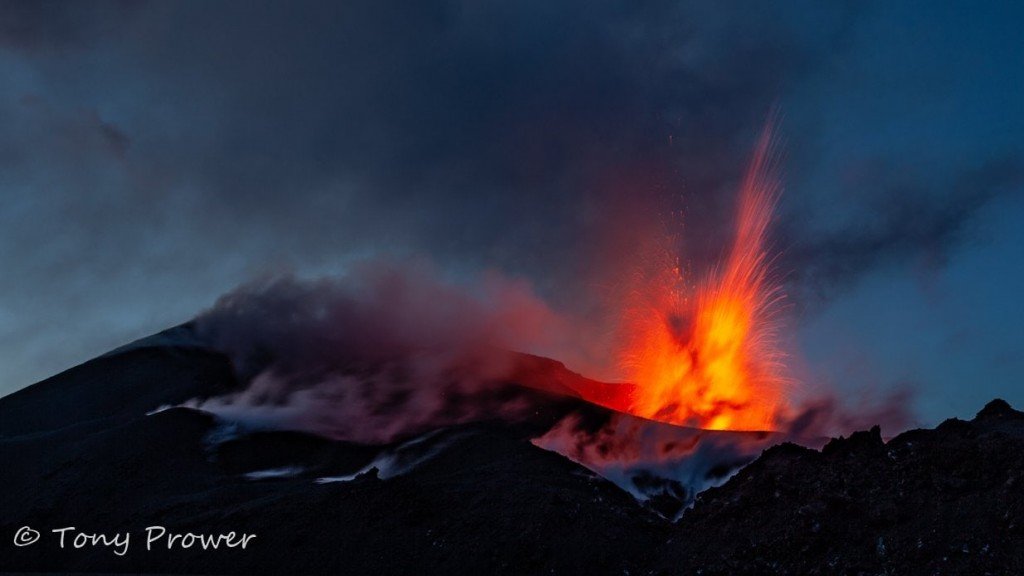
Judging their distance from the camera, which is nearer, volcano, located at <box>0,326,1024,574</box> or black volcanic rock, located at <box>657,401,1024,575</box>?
black volcanic rock, located at <box>657,401,1024,575</box>

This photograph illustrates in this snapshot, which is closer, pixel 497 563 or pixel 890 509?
pixel 890 509

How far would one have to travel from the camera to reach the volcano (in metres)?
15.8

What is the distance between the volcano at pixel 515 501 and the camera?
1575cm

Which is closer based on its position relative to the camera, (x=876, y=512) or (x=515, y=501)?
(x=876, y=512)

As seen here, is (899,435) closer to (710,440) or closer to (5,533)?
(710,440)

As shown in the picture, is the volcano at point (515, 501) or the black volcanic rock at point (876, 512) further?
the volcano at point (515, 501)

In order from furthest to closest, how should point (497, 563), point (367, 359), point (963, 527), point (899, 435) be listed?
point (367, 359), point (899, 435), point (497, 563), point (963, 527)

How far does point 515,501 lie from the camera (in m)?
19.8

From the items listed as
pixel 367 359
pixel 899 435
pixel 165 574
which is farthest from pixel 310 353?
pixel 899 435

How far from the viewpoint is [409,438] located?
99.0ft

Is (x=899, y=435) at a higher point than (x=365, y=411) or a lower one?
lower

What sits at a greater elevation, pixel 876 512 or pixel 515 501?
pixel 515 501

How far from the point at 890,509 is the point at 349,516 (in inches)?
493

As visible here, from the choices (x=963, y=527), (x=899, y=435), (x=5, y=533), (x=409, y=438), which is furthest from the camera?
(x=409, y=438)
